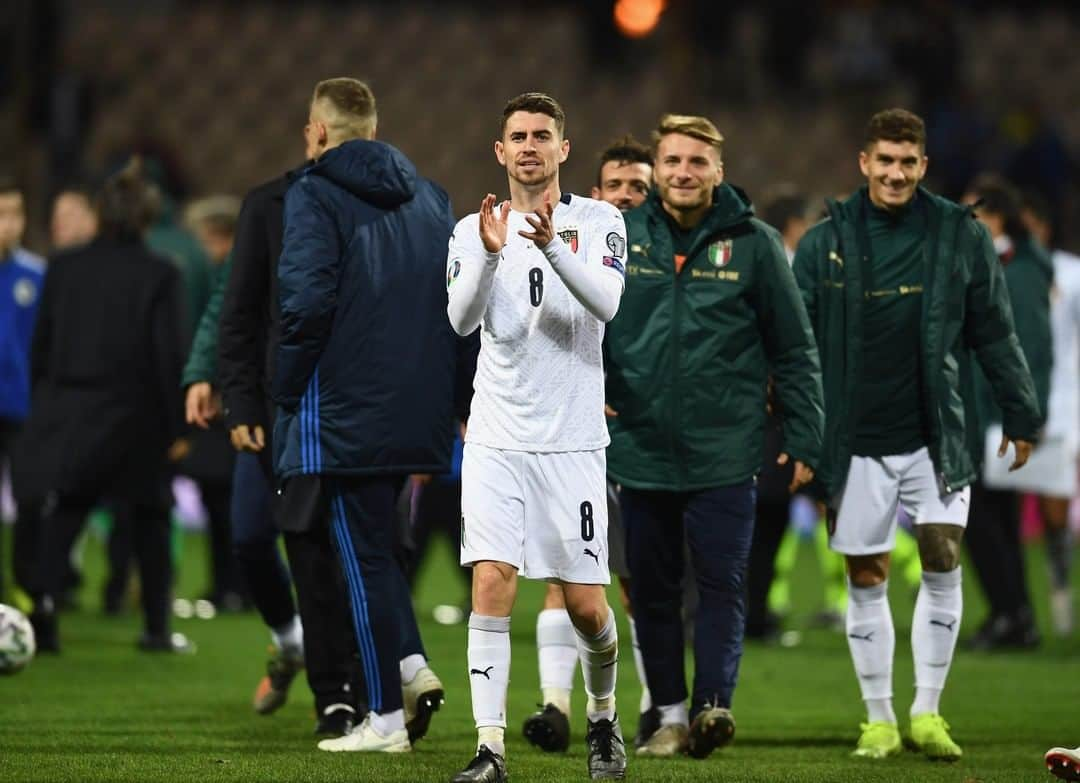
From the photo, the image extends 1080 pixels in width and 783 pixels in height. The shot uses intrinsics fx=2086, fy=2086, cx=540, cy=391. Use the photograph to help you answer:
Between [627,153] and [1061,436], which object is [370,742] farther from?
[1061,436]

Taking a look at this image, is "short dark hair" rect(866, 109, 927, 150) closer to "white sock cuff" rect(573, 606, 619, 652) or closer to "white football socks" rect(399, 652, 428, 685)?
"white sock cuff" rect(573, 606, 619, 652)

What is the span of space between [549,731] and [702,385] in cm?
133

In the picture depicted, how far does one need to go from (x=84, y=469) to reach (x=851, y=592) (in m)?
4.25

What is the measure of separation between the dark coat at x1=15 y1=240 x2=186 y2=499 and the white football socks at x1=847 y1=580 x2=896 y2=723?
4.01m

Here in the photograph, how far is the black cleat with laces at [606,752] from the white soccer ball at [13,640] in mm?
2667

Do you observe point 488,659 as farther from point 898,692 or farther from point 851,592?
point 898,692

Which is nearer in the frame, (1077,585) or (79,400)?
(79,400)

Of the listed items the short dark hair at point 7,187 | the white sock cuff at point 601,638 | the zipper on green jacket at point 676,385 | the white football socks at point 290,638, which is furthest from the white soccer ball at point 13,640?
the short dark hair at point 7,187

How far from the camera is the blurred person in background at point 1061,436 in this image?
12.1 m

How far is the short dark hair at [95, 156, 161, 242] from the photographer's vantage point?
10352 millimetres

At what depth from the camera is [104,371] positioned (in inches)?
410

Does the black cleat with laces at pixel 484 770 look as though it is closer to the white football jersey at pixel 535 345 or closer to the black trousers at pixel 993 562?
the white football jersey at pixel 535 345

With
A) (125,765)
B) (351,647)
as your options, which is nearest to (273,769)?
(125,765)

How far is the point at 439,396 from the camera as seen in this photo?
7.05 meters
